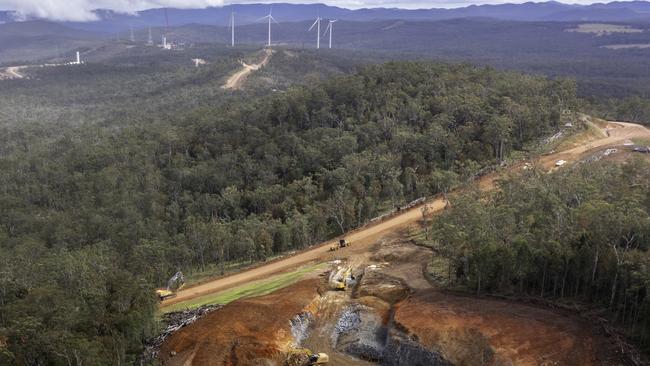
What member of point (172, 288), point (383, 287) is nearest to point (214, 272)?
point (172, 288)

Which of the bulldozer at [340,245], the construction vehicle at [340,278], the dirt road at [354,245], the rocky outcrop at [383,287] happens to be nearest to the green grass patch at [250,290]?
the dirt road at [354,245]

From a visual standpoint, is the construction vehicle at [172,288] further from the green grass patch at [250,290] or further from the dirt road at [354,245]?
the green grass patch at [250,290]

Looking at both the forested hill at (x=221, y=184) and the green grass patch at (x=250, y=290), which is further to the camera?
the green grass patch at (x=250, y=290)

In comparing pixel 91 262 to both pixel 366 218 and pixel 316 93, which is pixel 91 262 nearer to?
pixel 366 218

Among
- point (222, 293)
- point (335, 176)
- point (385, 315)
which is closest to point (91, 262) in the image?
point (222, 293)

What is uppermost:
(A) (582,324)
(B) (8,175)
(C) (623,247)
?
(C) (623,247)
